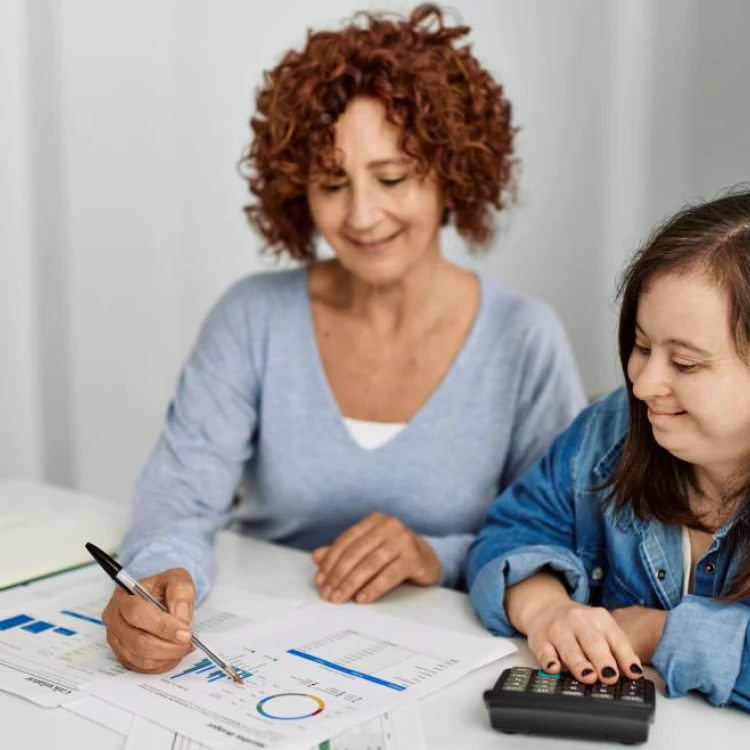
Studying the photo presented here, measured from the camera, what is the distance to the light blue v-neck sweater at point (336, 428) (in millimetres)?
1623

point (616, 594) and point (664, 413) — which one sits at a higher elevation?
point (664, 413)

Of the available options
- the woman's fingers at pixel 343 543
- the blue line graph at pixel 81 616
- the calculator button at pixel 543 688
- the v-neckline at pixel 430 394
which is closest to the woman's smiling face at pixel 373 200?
the v-neckline at pixel 430 394

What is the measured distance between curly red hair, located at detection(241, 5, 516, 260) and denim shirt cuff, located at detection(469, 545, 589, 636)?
610mm

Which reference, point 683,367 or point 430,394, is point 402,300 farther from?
point 683,367

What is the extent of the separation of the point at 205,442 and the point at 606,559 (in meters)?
0.62

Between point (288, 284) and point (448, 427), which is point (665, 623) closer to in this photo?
point (448, 427)

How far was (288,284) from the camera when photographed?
1.76 m

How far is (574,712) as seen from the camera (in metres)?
0.92

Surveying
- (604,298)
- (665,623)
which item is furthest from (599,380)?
(665,623)

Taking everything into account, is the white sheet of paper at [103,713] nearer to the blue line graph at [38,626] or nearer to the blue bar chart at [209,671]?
the blue bar chart at [209,671]

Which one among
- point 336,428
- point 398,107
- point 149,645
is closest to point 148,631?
point 149,645

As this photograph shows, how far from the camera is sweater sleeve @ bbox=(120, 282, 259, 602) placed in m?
1.49

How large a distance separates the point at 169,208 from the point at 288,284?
1.05m

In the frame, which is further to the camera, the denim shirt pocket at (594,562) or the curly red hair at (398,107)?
the curly red hair at (398,107)
